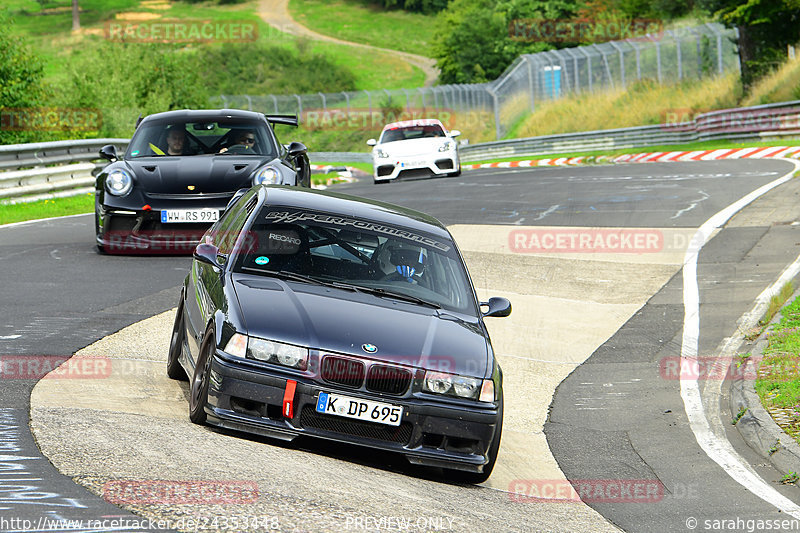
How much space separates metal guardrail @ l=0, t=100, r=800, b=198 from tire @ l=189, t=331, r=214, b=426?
1392cm

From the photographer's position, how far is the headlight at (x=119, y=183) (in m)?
12.4

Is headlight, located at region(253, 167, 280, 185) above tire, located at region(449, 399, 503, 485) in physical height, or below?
above

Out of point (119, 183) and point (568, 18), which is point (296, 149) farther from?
point (568, 18)

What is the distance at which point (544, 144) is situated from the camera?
139ft

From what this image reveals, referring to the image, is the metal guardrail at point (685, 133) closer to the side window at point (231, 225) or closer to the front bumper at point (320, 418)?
the side window at point (231, 225)

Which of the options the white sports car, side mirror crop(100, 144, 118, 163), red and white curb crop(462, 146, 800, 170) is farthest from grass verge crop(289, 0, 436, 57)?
side mirror crop(100, 144, 118, 163)

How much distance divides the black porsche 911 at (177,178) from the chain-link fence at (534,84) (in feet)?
99.5

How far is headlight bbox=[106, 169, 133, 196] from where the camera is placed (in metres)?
12.4

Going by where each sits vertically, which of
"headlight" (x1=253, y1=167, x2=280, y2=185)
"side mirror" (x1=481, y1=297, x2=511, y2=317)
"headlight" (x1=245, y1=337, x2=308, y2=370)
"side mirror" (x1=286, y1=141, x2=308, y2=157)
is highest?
"headlight" (x1=245, y1=337, x2=308, y2=370)

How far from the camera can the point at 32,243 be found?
46.2 feet

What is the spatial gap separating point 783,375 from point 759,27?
107ft

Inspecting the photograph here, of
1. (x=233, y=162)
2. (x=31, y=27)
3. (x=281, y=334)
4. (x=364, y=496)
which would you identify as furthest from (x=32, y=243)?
(x=31, y=27)

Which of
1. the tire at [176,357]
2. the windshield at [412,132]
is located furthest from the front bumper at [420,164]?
the tire at [176,357]

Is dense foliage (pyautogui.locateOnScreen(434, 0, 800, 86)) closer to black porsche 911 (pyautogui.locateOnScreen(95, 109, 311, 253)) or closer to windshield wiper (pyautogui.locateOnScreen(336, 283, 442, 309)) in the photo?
black porsche 911 (pyautogui.locateOnScreen(95, 109, 311, 253))
